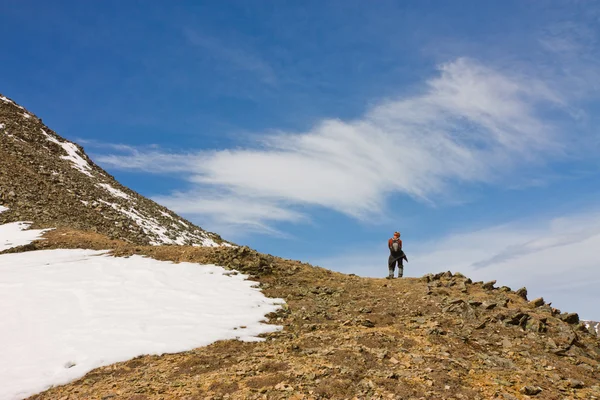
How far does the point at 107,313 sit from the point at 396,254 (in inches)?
566

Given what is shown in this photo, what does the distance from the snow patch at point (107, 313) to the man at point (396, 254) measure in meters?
7.98

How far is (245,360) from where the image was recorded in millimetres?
11672

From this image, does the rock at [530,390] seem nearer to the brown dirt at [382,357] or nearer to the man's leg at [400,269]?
the brown dirt at [382,357]

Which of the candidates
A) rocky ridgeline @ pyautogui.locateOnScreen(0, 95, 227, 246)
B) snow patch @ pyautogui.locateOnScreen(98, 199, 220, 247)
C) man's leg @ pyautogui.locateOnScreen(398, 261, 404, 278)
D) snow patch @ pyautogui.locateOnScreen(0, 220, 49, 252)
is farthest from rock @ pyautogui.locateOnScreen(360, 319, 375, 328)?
snow patch @ pyautogui.locateOnScreen(98, 199, 220, 247)

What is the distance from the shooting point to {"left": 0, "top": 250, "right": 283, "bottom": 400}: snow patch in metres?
12.4

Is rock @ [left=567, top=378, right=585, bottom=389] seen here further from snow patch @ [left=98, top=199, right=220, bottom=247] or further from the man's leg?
snow patch @ [left=98, top=199, right=220, bottom=247]

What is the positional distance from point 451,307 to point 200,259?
12914 millimetres

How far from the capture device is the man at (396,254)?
74.1 ft

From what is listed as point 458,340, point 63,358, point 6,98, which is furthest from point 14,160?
point 458,340

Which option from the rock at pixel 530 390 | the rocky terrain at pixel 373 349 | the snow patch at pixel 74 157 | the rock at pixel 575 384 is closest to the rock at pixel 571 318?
the rocky terrain at pixel 373 349

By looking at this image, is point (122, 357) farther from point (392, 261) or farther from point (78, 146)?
point (78, 146)

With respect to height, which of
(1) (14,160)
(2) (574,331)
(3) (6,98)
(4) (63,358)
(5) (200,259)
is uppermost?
(3) (6,98)

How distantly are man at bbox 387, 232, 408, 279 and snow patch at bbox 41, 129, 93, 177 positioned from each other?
50.8m

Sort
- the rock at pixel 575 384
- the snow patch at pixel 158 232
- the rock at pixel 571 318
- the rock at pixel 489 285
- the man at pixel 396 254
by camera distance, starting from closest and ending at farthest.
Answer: the rock at pixel 575 384 → the rock at pixel 571 318 → the rock at pixel 489 285 → the man at pixel 396 254 → the snow patch at pixel 158 232
